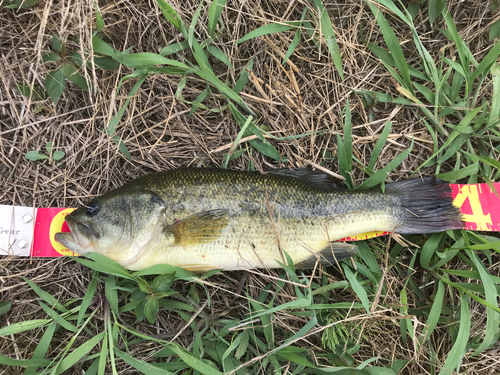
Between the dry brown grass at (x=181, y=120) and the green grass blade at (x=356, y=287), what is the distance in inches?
11.7

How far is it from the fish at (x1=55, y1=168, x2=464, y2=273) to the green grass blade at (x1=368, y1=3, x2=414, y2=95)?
119 cm

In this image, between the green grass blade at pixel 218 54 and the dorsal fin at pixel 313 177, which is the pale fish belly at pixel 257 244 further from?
the green grass blade at pixel 218 54

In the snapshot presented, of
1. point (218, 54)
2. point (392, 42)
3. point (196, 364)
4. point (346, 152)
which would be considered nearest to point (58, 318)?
point (196, 364)

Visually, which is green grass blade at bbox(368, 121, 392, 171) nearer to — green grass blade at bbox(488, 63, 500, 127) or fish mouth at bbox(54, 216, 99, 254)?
green grass blade at bbox(488, 63, 500, 127)

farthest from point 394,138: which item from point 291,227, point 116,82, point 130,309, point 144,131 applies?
point 130,309

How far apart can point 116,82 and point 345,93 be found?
223 centimetres

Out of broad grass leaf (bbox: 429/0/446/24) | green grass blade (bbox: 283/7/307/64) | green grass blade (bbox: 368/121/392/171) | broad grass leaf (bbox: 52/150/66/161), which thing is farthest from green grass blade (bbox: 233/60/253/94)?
broad grass leaf (bbox: 429/0/446/24)

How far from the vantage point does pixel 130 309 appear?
Answer: 2.77 m

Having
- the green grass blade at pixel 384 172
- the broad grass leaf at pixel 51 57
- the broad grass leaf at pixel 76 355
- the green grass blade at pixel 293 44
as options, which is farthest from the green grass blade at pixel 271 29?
the broad grass leaf at pixel 76 355

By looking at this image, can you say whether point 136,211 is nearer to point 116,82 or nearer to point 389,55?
point 116,82

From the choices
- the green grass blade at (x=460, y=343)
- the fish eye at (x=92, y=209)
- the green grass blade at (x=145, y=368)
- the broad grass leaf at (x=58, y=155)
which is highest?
the broad grass leaf at (x=58, y=155)

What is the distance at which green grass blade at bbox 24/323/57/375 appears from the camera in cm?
262

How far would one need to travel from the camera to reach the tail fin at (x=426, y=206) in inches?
112

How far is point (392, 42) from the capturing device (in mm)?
2898
